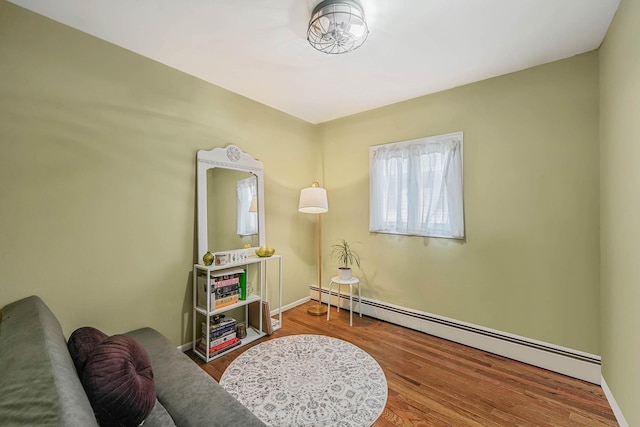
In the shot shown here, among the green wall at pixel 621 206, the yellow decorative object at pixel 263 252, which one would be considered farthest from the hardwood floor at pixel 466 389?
the yellow decorative object at pixel 263 252

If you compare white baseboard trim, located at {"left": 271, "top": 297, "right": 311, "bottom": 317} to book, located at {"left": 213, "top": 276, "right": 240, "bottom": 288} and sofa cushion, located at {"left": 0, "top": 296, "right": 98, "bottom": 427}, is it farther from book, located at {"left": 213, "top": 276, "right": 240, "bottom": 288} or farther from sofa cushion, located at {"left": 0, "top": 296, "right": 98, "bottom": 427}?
sofa cushion, located at {"left": 0, "top": 296, "right": 98, "bottom": 427}

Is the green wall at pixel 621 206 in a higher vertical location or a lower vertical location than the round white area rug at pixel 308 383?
higher

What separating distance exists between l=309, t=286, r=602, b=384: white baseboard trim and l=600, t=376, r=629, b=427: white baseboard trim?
0.09 m

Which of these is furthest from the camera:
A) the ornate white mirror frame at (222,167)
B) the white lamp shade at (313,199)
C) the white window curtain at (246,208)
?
the white lamp shade at (313,199)

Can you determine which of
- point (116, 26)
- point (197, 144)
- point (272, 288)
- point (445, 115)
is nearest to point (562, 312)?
point (445, 115)

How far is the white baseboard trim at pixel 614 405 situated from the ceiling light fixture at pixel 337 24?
2.85 metres

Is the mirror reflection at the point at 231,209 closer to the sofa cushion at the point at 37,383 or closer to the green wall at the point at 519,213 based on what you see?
the sofa cushion at the point at 37,383

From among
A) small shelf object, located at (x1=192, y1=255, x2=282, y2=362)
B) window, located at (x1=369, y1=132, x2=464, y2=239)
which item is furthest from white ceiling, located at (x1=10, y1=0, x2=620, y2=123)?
small shelf object, located at (x1=192, y1=255, x2=282, y2=362)

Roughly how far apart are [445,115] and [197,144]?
2.49m

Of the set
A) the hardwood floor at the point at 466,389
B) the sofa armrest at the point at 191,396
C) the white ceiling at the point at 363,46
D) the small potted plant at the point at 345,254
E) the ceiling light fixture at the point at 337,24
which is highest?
the white ceiling at the point at 363,46

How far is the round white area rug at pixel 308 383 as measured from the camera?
5.60 ft

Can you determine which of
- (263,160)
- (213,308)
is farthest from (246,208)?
(213,308)

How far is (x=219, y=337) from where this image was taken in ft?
7.93

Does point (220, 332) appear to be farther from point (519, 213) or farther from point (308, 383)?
point (519, 213)
